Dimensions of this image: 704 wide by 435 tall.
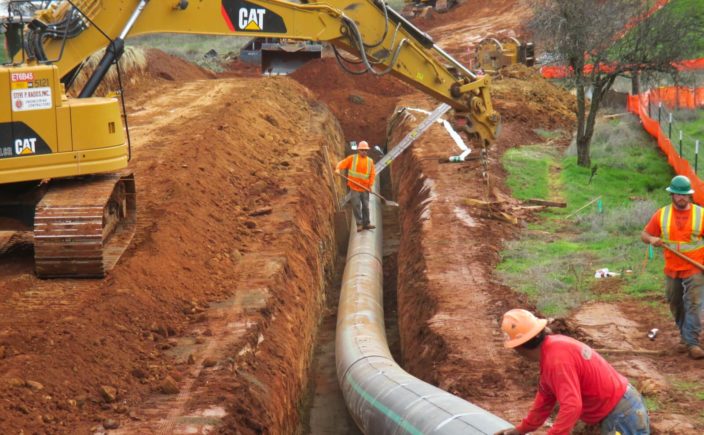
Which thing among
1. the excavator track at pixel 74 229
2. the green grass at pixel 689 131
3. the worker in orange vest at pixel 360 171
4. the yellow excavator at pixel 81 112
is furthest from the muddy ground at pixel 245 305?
the green grass at pixel 689 131

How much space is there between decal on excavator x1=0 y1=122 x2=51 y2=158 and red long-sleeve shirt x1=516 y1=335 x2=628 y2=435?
24.6 feet

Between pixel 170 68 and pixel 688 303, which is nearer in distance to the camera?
pixel 688 303

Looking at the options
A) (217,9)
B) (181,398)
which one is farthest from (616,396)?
(217,9)

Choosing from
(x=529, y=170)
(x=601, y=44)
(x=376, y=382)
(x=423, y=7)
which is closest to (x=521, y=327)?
(x=376, y=382)

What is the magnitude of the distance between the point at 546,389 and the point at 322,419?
740cm

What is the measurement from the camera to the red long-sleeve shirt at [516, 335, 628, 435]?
6543mm

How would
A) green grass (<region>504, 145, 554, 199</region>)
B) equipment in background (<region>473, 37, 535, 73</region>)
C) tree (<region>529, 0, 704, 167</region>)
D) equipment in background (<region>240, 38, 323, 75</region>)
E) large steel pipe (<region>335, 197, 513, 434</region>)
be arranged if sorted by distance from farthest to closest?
equipment in background (<region>240, 38, 323, 75</region>) → equipment in background (<region>473, 37, 535, 73</region>) → tree (<region>529, 0, 704, 167</region>) → green grass (<region>504, 145, 554, 199</region>) → large steel pipe (<region>335, 197, 513, 434</region>)

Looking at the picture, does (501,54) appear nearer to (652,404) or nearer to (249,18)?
(249,18)

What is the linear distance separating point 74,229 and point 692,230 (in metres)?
7.05

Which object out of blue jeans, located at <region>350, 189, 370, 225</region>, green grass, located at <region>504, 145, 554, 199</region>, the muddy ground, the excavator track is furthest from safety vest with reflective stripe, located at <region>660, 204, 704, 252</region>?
green grass, located at <region>504, 145, 554, 199</region>

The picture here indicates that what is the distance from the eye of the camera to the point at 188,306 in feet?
41.8

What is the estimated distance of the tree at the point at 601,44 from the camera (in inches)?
848

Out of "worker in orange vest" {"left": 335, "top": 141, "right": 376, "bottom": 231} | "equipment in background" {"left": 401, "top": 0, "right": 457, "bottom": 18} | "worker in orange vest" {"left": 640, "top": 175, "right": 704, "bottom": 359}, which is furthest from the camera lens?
"equipment in background" {"left": 401, "top": 0, "right": 457, "bottom": 18}

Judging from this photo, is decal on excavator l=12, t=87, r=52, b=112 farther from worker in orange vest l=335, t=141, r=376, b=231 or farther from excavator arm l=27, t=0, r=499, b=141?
worker in orange vest l=335, t=141, r=376, b=231
